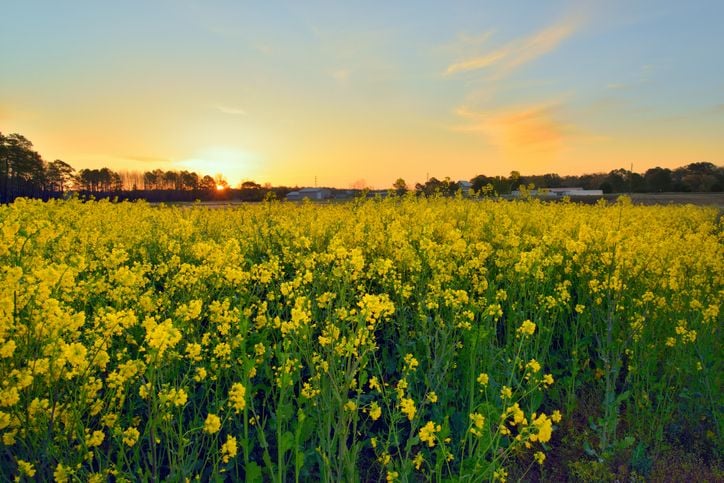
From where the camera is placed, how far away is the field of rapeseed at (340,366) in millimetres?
2504

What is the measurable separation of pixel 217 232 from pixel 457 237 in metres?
5.33

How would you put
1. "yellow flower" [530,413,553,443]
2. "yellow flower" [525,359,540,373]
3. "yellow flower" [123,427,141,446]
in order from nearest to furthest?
"yellow flower" [530,413,553,443] < "yellow flower" [123,427,141,446] < "yellow flower" [525,359,540,373]

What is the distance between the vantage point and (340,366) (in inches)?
124

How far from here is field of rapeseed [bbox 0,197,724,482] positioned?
2504mm

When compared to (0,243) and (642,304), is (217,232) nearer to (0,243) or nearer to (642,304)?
(0,243)

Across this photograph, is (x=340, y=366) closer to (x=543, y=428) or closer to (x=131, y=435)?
(x=131, y=435)

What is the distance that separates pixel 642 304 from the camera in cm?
468

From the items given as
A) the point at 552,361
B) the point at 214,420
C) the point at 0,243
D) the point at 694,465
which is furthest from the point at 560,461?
the point at 0,243

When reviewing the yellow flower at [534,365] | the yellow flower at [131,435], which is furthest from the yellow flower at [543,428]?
the yellow flower at [131,435]

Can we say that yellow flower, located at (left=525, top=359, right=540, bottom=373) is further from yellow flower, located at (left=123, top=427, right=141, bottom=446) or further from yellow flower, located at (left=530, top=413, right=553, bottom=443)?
yellow flower, located at (left=123, top=427, right=141, bottom=446)

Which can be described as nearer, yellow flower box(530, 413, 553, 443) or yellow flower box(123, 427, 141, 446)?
yellow flower box(530, 413, 553, 443)

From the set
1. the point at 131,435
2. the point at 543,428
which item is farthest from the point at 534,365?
the point at 131,435

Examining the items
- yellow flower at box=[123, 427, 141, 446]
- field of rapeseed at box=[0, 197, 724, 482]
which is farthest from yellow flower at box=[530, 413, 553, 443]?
yellow flower at box=[123, 427, 141, 446]

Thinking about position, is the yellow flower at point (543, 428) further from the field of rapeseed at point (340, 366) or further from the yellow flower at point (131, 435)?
the yellow flower at point (131, 435)
